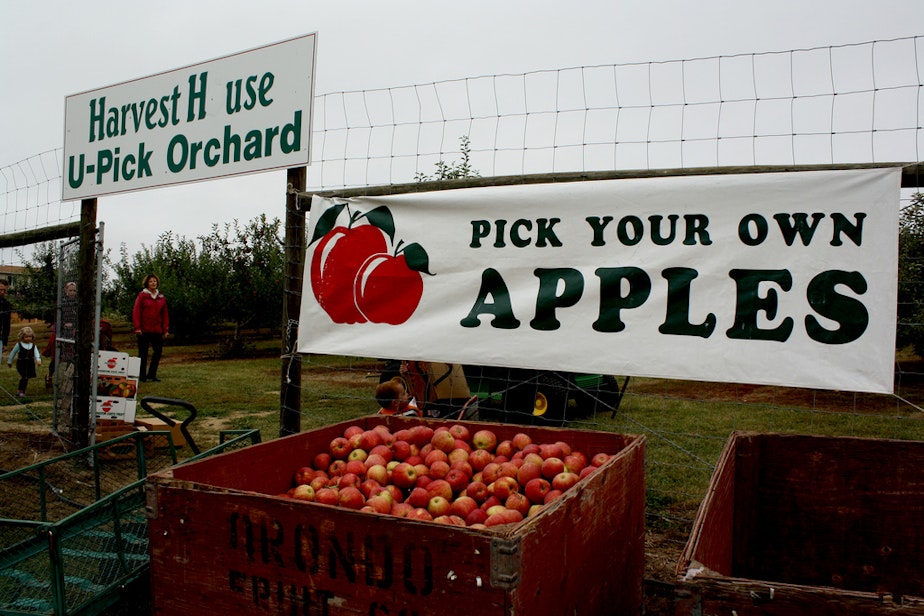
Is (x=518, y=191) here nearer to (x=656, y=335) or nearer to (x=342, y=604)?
(x=656, y=335)

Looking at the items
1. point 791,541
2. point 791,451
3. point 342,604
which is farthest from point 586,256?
point 342,604

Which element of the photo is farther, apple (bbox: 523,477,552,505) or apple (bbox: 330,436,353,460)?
apple (bbox: 330,436,353,460)

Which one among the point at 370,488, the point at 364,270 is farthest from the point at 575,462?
the point at 364,270

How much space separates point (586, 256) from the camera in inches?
130

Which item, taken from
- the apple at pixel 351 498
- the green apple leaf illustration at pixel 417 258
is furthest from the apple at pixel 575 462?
the green apple leaf illustration at pixel 417 258

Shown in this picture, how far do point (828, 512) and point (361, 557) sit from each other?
1.78 metres

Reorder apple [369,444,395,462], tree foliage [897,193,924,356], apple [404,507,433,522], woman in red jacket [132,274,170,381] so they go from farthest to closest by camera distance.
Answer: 1. woman in red jacket [132,274,170,381]
2. tree foliage [897,193,924,356]
3. apple [369,444,395,462]
4. apple [404,507,433,522]

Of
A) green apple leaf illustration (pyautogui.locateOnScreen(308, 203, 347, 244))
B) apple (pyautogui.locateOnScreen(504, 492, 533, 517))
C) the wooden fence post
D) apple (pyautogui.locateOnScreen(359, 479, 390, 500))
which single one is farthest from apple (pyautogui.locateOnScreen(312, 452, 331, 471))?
green apple leaf illustration (pyautogui.locateOnScreen(308, 203, 347, 244))

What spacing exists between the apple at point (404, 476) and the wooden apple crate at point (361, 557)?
66cm

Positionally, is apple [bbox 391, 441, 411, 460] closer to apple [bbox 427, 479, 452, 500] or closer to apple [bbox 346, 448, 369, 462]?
apple [bbox 346, 448, 369, 462]

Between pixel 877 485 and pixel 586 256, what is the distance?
5.00ft

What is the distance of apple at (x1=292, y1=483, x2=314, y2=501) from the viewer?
8.55 feet

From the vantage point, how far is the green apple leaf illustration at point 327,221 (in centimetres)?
395

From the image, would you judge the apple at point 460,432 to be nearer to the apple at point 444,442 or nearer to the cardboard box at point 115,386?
the apple at point 444,442
